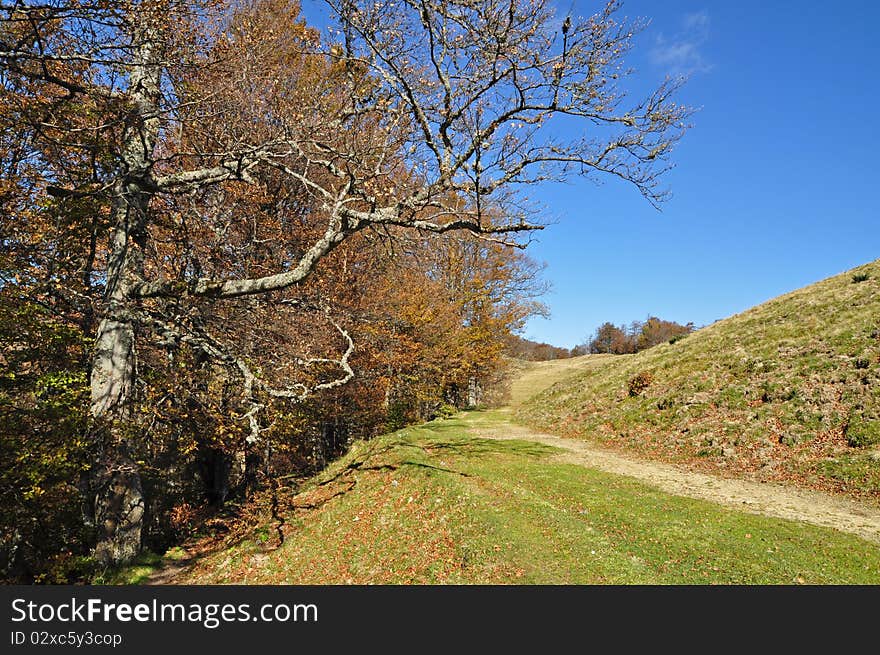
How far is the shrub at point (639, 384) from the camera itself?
1978cm

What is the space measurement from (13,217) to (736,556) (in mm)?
13788

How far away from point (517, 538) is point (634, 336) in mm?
77069

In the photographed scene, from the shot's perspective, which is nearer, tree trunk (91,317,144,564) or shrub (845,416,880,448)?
tree trunk (91,317,144,564)

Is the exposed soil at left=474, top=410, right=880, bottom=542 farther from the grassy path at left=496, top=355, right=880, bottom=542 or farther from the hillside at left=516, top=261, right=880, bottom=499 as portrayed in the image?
the hillside at left=516, top=261, right=880, bottom=499

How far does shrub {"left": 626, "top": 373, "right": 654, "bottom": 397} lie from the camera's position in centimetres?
1978

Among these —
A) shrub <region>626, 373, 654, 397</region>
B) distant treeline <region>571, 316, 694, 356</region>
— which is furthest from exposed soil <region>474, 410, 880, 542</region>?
distant treeline <region>571, 316, 694, 356</region>

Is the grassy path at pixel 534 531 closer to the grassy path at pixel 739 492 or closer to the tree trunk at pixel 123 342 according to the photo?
the grassy path at pixel 739 492

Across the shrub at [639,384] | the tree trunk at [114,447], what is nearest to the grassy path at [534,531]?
the tree trunk at [114,447]

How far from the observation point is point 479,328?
23.0m

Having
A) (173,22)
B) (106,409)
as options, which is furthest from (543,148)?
(106,409)

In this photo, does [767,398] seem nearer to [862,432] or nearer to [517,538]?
[862,432]

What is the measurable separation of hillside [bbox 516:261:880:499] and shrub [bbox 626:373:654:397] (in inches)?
2.1

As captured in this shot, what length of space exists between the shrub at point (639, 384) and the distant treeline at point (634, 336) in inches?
2012
